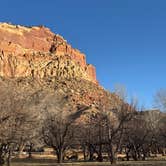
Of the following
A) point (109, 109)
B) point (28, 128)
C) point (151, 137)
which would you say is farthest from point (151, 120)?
point (28, 128)

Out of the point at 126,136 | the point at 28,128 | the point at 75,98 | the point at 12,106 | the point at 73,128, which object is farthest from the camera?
the point at 75,98

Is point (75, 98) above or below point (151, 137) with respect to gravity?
above

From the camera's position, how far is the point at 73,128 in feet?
165

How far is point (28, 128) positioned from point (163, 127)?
113ft

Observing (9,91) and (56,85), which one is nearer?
(9,91)

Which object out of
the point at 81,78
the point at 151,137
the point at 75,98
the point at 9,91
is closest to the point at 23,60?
the point at 81,78

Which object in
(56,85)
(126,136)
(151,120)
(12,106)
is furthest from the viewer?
(56,85)

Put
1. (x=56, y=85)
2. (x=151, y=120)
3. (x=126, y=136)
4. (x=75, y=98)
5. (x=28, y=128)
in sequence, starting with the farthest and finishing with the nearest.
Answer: (x=56, y=85) < (x=75, y=98) < (x=151, y=120) < (x=126, y=136) < (x=28, y=128)

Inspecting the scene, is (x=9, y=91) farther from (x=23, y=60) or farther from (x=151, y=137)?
(x=23, y=60)

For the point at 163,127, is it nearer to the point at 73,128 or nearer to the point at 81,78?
the point at 73,128

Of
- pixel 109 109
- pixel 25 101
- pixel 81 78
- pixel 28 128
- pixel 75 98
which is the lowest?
pixel 28 128

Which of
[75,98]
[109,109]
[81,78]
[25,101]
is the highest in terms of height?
[81,78]

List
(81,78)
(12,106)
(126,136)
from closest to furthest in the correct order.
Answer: (12,106) < (126,136) < (81,78)

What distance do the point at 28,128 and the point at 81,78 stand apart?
164023 millimetres
